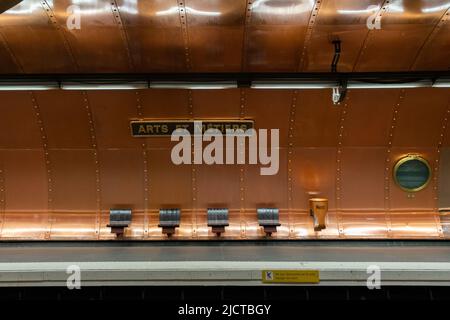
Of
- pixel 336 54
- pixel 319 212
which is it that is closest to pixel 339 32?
pixel 336 54

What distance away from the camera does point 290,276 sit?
9.01 ft

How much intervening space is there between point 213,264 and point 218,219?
4.16 ft

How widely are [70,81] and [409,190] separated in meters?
4.28

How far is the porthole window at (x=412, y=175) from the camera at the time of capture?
162 inches

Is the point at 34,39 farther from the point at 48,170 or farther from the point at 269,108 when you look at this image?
the point at 269,108

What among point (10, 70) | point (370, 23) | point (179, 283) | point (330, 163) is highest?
point (370, 23)

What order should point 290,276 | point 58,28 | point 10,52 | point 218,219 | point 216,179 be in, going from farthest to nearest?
1. point 216,179
2. point 218,219
3. point 10,52
4. point 58,28
5. point 290,276

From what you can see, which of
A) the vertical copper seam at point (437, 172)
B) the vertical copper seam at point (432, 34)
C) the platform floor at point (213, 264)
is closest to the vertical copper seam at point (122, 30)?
the platform floor at point (213, 264)

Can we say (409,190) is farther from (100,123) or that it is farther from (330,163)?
(100,123)

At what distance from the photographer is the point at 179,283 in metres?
2.70

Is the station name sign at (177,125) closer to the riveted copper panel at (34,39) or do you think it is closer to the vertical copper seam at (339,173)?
the riveted copper panel at (34,39)

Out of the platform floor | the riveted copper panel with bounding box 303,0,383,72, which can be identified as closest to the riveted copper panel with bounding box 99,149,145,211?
the platform floor

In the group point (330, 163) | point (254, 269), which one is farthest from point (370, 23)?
point (254, 269)

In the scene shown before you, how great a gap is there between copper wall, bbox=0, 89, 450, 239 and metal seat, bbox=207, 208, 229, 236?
110 millimetres
